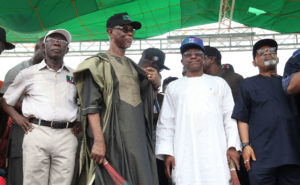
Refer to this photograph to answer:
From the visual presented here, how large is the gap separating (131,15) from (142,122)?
4.82m

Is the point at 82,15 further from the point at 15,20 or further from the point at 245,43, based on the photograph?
the point at 245,43

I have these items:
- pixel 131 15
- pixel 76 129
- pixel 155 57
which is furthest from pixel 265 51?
pixel 131 15

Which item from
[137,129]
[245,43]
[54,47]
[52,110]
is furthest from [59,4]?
[245,43]

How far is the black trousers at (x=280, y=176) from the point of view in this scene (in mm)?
2457

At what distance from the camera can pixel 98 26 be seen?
715 centimetres

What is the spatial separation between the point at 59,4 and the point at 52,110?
142 inches

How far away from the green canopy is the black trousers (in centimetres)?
462

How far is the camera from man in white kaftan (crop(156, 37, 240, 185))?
2.61 metres

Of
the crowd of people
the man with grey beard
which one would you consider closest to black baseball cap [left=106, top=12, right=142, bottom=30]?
the crowd of people

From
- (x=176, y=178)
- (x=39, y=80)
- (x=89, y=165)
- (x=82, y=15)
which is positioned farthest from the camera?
(x=82, y=15)

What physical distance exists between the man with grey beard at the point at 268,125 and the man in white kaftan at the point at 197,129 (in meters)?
0.12

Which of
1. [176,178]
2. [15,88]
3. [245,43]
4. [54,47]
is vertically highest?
[245,43]

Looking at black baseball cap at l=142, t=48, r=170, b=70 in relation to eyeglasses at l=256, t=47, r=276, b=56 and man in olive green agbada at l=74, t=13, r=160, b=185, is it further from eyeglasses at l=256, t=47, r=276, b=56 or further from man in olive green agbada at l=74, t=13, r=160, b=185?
eyeglasses at l=256, t=47, r=276, b=56

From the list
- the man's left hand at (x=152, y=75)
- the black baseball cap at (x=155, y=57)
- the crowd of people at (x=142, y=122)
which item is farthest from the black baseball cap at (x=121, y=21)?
the black baseball cap at (x=155, y=57)
